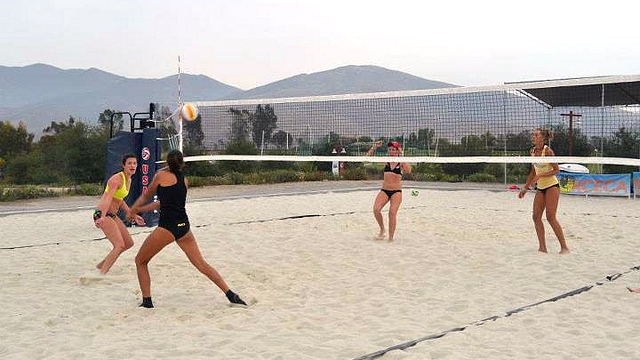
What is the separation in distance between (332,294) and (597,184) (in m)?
12.1

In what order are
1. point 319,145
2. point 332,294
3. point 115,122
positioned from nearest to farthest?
point 332,294 → point 319,145 → point 115,122

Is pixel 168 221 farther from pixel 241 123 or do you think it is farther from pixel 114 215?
pixel 241 123

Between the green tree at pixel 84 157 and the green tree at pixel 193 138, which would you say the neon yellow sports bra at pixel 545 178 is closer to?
the green tree at pixel 193 138

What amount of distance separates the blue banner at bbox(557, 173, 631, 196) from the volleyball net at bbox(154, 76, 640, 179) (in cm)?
104

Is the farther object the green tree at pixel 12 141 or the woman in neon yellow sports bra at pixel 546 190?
the green tree at pixel 12 141

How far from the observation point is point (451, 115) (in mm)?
15656

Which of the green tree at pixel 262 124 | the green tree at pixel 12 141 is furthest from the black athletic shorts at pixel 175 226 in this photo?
the green tree at pixel 12 141

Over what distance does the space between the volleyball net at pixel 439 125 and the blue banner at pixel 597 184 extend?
3.42 feet

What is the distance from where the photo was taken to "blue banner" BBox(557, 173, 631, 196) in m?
14.7

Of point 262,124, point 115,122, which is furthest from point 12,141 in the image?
point 262,124

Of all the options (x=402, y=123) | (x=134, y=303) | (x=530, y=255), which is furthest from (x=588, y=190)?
(x=134, y=303)

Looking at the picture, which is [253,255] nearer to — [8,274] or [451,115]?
[8,274]

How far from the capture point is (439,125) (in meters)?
16.0

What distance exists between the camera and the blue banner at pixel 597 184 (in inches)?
579
